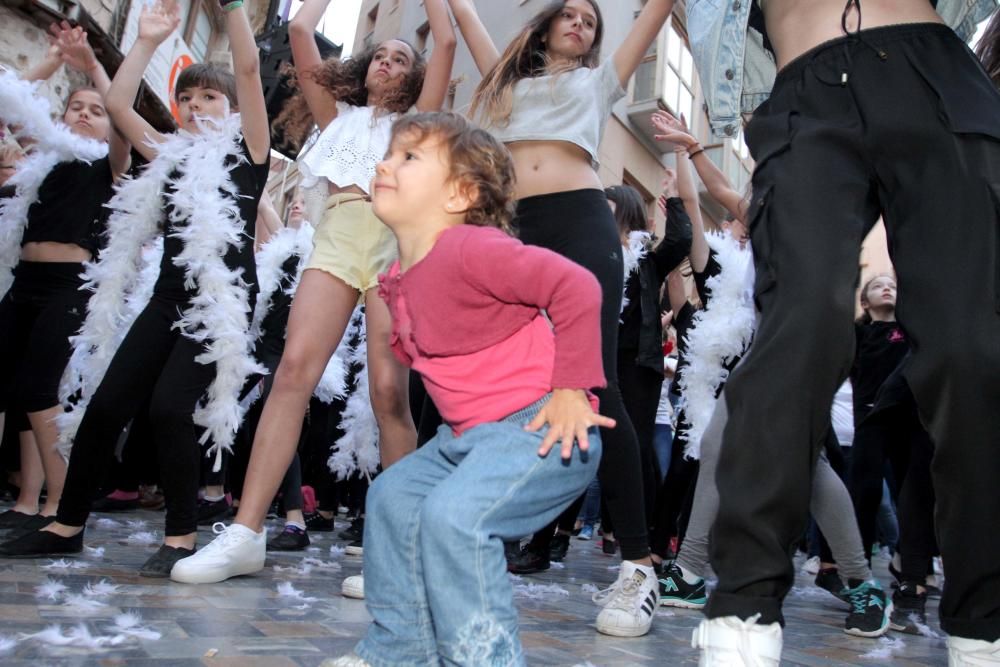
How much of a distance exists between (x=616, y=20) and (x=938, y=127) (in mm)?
16185

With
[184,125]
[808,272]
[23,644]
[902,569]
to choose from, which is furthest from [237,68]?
[902,569]

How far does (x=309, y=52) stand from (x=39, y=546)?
6.91ft

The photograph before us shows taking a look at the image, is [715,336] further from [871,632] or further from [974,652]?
[974,652]

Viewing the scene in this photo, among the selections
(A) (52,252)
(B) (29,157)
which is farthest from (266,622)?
(B) (29,157)

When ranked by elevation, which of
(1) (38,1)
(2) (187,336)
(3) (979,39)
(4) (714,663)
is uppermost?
(1) (38,1)

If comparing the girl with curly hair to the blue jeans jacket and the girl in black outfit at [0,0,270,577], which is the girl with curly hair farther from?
the blue jeans jacket

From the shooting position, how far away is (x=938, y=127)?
1530mm

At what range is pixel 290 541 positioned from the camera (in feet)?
12.7

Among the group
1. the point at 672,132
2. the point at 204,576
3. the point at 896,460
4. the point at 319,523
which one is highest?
the point at 672,132

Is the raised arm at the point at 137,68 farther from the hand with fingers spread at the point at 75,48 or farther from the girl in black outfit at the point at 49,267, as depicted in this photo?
the hand with fingers spread at the point at 75,48

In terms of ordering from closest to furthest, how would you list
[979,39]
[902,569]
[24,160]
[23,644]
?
[23,644] < [979,39] < [902,569] < [24,160]

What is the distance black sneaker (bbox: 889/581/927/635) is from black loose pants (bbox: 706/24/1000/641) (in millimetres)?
2211

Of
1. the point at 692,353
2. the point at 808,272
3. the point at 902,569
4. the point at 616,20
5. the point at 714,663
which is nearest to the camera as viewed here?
the point at 714,663

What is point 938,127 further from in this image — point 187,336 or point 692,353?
point 692,353
